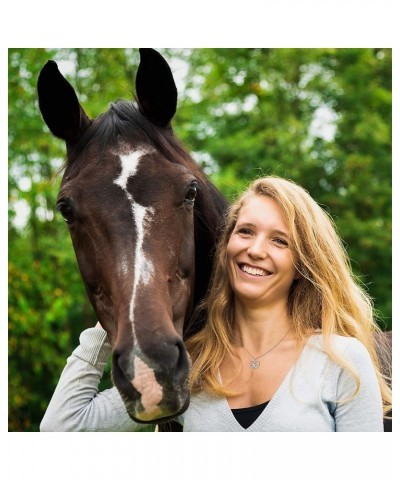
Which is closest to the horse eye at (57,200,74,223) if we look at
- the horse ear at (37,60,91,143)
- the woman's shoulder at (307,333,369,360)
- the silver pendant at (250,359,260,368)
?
the horse ear at (37,60,91,143)

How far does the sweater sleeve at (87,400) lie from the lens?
2508mm

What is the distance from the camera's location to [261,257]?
255 centimetres

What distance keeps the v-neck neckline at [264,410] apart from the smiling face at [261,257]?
13.1 inches

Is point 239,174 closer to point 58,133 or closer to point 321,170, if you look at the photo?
point 321,170

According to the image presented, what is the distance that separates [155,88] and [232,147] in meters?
7.70

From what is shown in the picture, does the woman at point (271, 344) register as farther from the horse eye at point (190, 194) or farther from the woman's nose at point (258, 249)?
the horse eye at point (190, 194)

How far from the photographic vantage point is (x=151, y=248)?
2209 mm

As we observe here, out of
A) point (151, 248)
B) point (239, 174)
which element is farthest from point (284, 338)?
point (239, 174)

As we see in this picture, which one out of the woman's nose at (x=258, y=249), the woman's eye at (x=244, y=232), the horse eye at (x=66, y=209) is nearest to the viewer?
the horse eye at (x=66, y=209)

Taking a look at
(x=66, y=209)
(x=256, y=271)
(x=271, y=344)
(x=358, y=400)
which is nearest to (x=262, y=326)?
(x=271, y=344)

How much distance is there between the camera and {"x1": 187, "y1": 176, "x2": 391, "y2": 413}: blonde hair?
2.58m

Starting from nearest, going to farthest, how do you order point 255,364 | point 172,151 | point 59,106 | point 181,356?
point 181,356
point 255,364
point 172,151
point 59,106

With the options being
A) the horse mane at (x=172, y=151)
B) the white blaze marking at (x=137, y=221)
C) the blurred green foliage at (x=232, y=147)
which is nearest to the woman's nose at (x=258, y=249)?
the horse mane at (x=172, y=151)

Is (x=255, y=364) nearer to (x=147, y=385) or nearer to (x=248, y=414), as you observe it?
(x=248, y=414)
